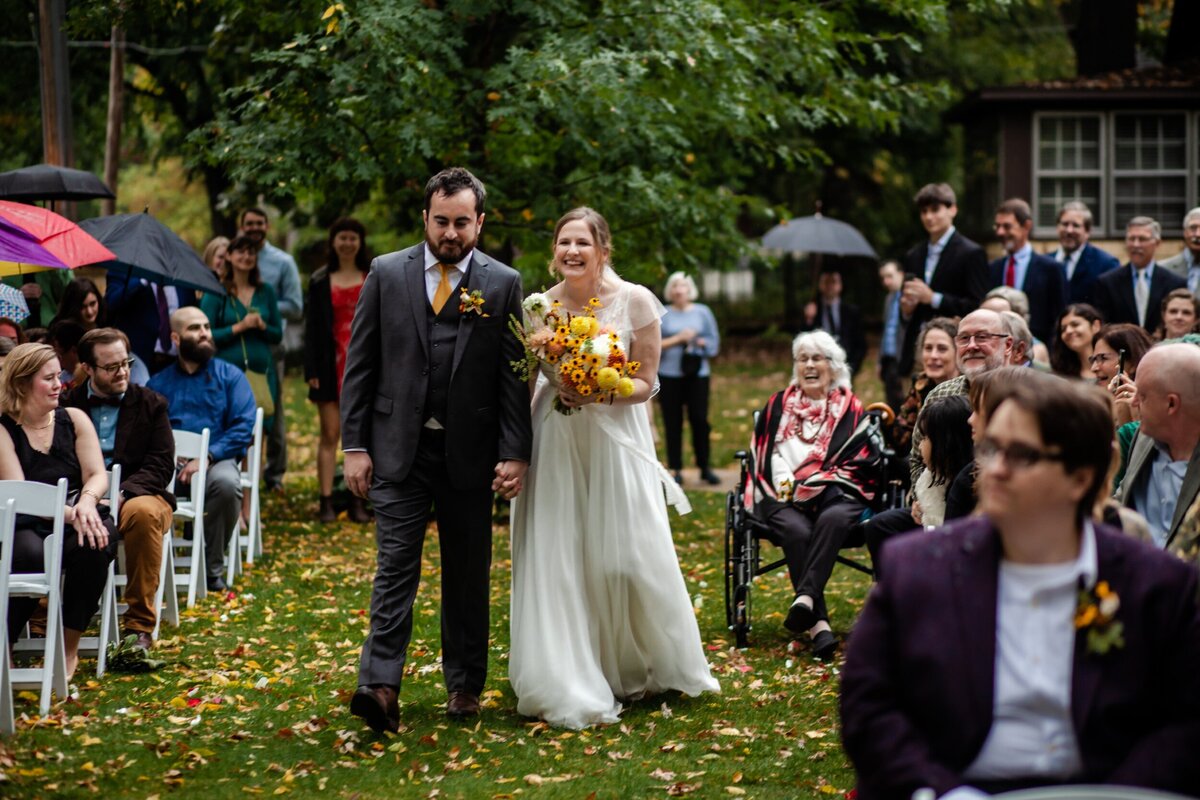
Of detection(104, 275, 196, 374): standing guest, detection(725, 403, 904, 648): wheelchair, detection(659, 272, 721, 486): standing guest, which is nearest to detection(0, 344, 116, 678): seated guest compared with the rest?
detection(725, 403, 904, 648): wheelchair

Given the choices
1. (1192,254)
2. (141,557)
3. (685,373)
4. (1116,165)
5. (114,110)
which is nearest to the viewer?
(141,557)

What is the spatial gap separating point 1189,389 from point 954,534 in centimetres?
175

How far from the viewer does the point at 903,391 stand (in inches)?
637

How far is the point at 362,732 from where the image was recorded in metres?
6.16

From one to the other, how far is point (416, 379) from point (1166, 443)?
2.89 m

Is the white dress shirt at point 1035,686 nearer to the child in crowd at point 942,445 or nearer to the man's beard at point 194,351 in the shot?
the child in crowd at point 942,445

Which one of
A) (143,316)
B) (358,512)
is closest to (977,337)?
(143,316)

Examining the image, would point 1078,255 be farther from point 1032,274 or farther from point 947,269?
point 947,269

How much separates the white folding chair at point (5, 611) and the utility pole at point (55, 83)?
24.9 feet

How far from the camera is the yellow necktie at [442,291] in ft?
20.2

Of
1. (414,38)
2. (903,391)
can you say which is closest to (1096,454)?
(414,38)

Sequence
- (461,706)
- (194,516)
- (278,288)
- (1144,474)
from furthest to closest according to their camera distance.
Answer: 1. (278,288)
2. (194,516)
3. (461,706)
4. (1144,474)

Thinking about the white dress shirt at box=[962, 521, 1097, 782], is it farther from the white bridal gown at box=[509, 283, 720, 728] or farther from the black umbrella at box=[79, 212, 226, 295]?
the black umbrella at box=[79, 212, 226, 295]

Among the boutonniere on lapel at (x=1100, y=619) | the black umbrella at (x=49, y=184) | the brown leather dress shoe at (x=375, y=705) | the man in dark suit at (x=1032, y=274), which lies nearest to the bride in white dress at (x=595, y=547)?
the brown leather dress shoe at (x=375, y=705)
